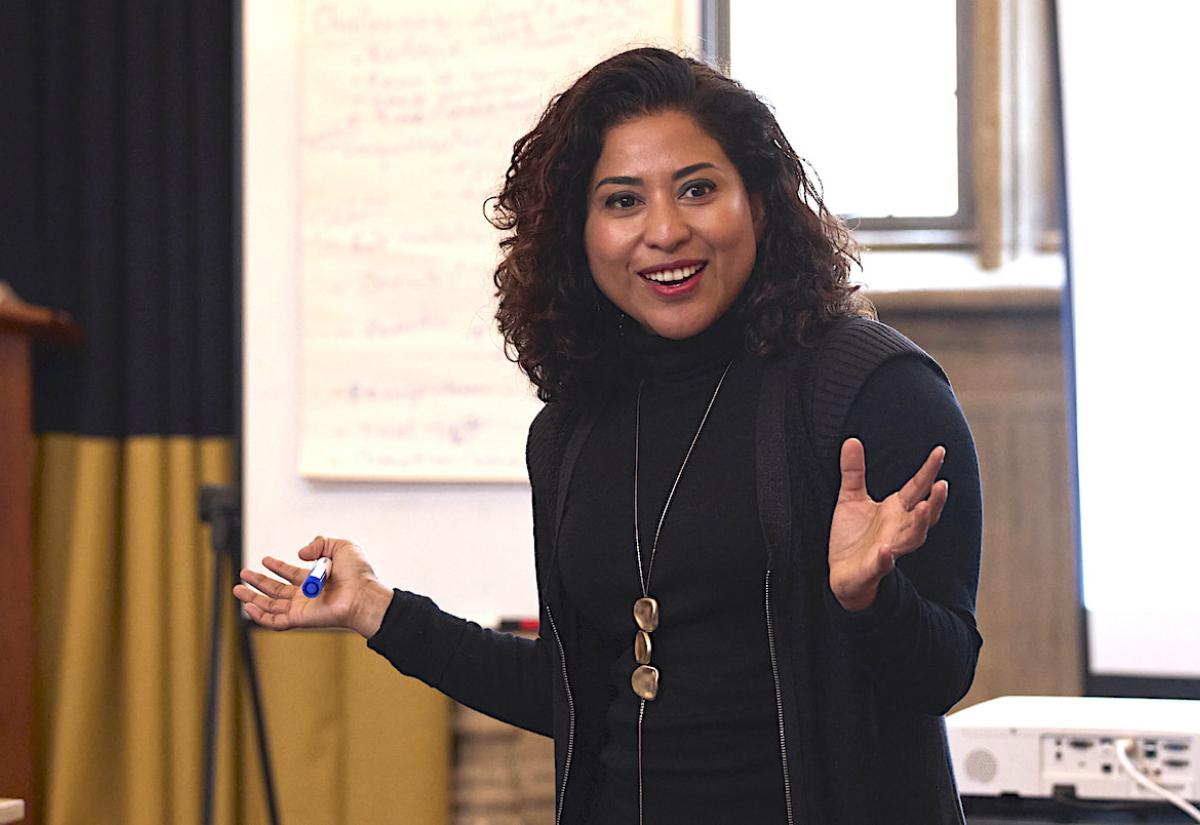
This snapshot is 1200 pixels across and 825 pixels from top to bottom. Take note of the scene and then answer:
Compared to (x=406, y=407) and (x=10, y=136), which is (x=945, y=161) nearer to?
(x=406, y=407)

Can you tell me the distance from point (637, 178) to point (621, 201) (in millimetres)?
33

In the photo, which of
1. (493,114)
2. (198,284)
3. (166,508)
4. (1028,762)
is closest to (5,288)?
(198,284)

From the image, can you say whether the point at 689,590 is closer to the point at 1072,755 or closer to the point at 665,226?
the point at 665,226

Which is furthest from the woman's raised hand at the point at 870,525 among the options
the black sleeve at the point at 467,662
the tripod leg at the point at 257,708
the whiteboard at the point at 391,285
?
the tripod leg at the point at 257,708

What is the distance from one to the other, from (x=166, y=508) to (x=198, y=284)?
0.44 metres

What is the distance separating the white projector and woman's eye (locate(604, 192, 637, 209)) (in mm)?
757

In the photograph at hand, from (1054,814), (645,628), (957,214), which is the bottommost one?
(1054,814)

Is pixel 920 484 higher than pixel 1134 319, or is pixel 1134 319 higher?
pixel 1134 319

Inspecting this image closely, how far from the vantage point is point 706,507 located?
119 cm

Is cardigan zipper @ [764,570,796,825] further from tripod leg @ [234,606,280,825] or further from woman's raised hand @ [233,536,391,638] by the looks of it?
tripod leg @ [234,606,280,825]

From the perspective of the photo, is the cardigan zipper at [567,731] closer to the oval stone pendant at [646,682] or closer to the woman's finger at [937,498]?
the oval stone pendant at [646,682]

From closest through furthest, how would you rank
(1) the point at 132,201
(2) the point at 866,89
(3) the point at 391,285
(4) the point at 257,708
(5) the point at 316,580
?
(5) the point at 316,580 → (4) the point at 257,708 → (3) the point at 391,285 → (1) the point at 132,201 → (2) the point at 866,89

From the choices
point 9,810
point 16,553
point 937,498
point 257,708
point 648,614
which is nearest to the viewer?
point 937,498

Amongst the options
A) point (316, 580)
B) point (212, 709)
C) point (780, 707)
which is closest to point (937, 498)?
point (780, 707)
